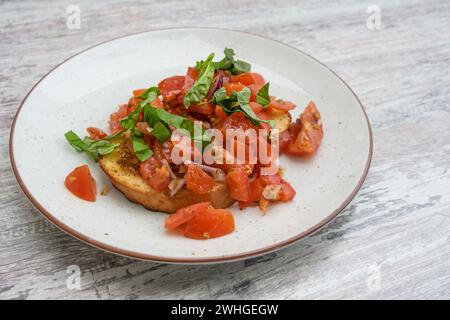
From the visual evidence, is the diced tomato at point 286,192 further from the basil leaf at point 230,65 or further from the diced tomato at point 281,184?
the basil leaf at point 230,65

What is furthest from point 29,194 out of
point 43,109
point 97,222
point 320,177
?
point 320,177

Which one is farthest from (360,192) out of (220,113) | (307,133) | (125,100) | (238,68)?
(125,100)

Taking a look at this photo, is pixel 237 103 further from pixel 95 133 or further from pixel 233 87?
pixel 95 133

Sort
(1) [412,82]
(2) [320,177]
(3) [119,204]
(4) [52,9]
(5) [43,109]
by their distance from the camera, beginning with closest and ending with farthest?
(3) [119,204], (2) [320,177], (5) [43,109], (1) [412,82], (4) [52,9]

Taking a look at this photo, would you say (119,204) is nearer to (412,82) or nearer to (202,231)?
(202,231)

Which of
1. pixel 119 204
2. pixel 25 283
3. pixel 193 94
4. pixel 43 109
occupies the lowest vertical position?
pixel 25 283

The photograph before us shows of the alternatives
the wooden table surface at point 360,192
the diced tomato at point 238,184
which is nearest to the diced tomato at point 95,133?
the wooden table surface at point 360,192

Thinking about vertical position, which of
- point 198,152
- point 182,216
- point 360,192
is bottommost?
point 360,192
